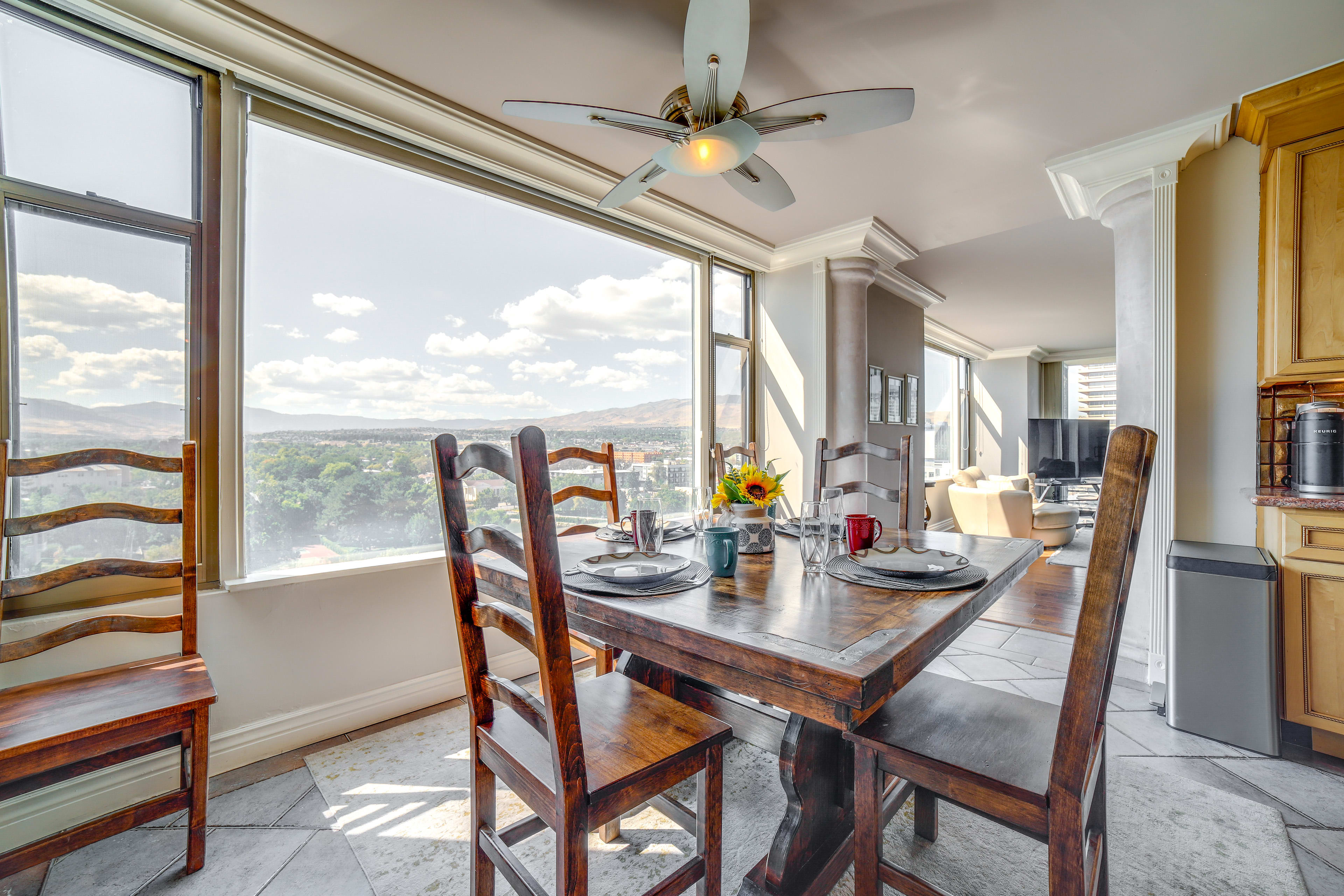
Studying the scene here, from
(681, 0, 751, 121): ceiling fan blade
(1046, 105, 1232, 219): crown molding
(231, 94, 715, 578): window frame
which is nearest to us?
(681, 0, 751, 121): ceiling fan blade

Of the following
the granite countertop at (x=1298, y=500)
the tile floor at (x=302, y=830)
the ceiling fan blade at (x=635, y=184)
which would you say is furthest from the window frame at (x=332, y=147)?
the granite countertop at (x=1298, y=500)

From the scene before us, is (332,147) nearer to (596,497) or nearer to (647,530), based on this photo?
(596,497)

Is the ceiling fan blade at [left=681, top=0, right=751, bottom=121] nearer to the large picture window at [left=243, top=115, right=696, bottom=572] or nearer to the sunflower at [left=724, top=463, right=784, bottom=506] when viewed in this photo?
the sunflower at [left=724, top=463, right=784, bottom=506]

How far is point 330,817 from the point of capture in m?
1.68

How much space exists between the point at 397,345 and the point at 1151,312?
3524mm

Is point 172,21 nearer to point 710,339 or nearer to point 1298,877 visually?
point 710,339

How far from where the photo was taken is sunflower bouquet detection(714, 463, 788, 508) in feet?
5.29

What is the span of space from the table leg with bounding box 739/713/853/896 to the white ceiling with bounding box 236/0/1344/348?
7.50 ft

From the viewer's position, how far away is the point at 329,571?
7.20 ft

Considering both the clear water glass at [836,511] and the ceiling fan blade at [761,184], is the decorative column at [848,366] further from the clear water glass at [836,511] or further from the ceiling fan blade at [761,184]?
the clear water glass at [836,511]

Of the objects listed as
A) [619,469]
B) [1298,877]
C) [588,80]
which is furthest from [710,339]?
[1298,877]

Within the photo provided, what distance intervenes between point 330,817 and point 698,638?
152 cm

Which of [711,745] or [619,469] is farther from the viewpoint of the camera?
[619,469]

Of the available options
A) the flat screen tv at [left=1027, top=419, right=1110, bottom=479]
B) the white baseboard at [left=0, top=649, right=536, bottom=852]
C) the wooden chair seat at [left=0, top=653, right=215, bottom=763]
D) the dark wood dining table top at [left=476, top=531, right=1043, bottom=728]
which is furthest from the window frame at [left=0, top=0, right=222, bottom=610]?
the flat screen tv at [left=1027, top=419, right=1110, bottom=479]
